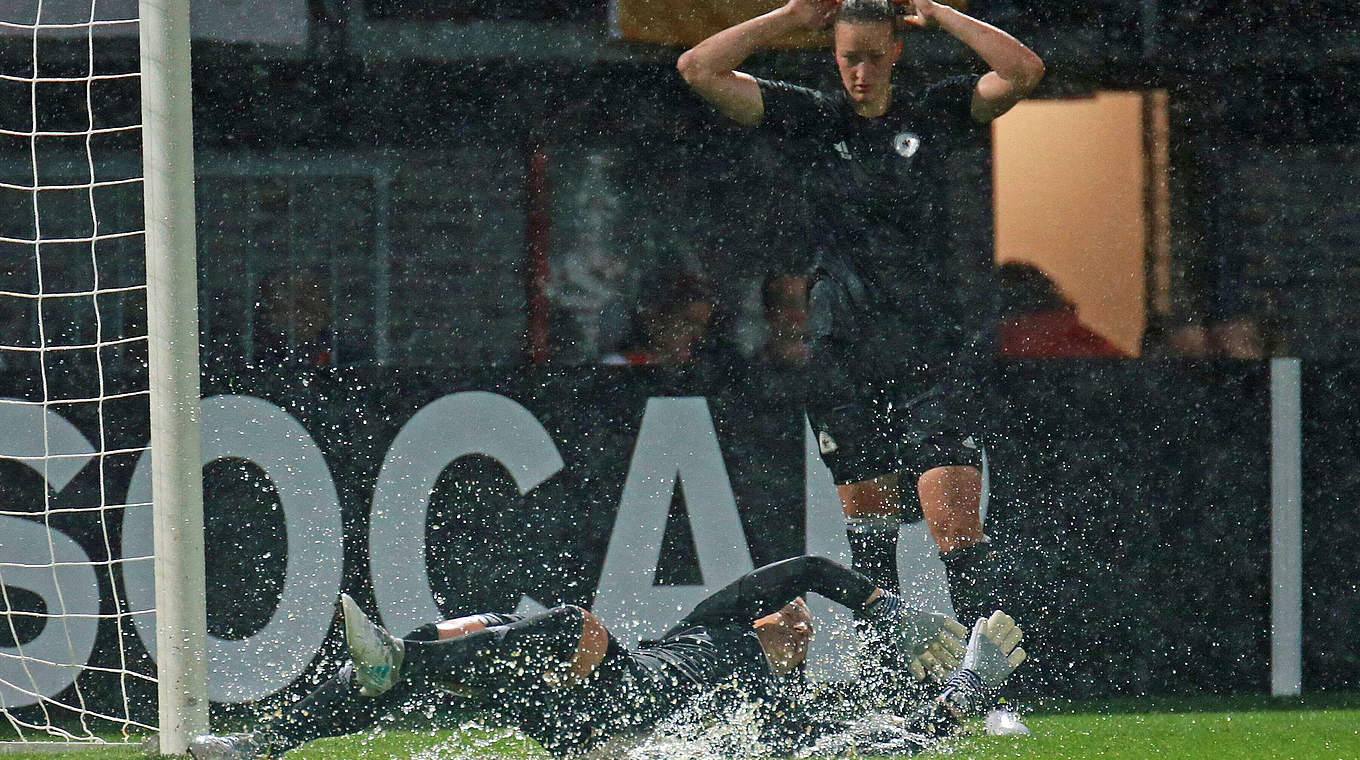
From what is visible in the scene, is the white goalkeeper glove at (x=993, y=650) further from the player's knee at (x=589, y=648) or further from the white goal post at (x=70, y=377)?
the white goal post at (x=70, y=377)

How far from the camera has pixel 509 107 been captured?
174 inches

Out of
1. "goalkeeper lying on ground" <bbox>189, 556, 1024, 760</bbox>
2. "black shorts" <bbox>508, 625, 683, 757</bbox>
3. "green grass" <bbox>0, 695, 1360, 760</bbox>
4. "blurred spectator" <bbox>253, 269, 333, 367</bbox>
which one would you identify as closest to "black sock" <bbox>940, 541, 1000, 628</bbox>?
"goalkeeper lying on ground" <bbox>189, 556, 1024, 760</bbox>

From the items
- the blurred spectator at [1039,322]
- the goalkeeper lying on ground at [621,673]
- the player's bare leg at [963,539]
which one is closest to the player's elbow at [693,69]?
the blurred spectator at [1039,322]

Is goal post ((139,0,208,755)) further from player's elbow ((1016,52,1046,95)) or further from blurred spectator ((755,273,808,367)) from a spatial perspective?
player's elbow ((1016,52,1046,95))

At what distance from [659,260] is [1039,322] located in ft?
3.96

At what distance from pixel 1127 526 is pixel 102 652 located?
3.09 metres

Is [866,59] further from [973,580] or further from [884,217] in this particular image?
[973,580]

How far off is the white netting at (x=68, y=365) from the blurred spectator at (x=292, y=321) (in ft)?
1.19

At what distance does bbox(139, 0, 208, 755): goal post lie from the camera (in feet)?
11.4

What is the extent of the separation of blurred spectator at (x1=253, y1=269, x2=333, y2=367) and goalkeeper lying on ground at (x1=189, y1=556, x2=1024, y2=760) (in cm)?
124

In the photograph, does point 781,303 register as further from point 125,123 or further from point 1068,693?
point 125,123

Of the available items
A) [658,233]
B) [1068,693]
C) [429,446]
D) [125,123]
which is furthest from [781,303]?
[125,123]

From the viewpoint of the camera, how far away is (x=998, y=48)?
3969mm

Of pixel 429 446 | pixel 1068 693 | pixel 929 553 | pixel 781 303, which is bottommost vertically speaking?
pixel 1068 693
